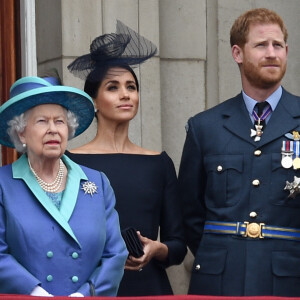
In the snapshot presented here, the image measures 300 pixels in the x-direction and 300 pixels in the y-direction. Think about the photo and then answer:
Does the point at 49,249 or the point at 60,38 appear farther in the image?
the point at 60,38

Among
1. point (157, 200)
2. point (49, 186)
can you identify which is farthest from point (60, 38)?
point (49, 186)

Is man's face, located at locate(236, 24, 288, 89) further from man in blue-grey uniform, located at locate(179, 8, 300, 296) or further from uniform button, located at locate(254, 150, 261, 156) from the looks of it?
uniform button, located at locate(254, 150, 261, 156)

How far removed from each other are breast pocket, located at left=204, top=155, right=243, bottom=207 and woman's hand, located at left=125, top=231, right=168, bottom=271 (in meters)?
0.33

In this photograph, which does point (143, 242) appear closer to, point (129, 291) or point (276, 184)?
point (129, 291)

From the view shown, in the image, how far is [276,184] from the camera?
597 centimetres

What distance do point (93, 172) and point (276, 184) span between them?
2.98 feet

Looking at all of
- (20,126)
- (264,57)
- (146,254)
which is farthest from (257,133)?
(20,126)

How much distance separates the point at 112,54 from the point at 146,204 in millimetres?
741

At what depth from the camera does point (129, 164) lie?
20.4 ft

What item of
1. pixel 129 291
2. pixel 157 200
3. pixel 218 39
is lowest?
pixel 129 291

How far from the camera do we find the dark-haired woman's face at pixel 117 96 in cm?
624

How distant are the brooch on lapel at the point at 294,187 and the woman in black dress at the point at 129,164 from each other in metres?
0.58

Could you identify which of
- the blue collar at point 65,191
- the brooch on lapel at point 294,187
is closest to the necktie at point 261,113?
the brooch on lapel at point 294,187

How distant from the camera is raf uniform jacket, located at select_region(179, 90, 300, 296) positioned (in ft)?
19.5
